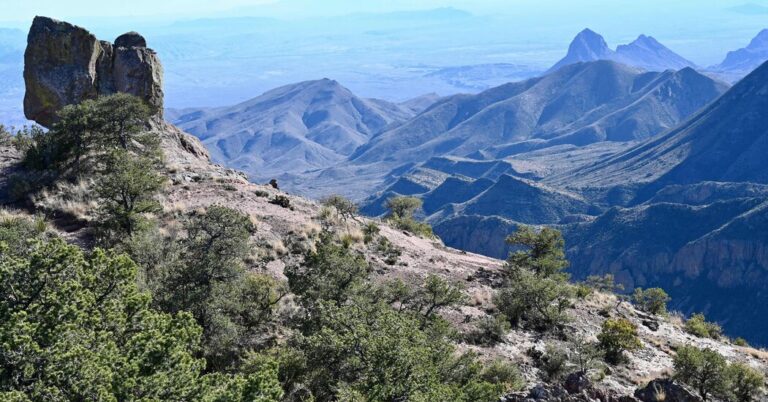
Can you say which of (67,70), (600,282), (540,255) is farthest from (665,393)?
(67,70)

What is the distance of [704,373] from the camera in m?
20.4

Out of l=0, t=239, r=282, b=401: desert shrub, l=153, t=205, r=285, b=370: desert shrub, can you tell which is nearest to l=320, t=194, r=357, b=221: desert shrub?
l=153, t=205, r=285, b=370: desert shrub

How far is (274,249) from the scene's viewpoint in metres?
25.8

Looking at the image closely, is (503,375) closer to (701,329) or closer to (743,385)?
(743,385)

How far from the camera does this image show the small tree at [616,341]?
2256 cm

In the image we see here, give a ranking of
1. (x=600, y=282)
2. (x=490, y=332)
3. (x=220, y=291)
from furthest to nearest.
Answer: (x=600, y=282), (x=490, y=332), (x=220, y=291)

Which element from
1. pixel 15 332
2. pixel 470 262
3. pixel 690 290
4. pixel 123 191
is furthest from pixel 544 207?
pixel 15 332

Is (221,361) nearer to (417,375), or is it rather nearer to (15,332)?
(417,375)

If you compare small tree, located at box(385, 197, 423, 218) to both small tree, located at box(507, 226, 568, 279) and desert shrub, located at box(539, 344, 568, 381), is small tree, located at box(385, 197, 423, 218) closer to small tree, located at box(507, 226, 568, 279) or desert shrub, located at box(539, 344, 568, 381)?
small tree, located at box(507, 226, 568, 279)

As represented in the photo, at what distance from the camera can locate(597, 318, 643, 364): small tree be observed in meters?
22.6

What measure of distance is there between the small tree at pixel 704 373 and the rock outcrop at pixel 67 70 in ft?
112

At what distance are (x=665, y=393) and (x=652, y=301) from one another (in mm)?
17503

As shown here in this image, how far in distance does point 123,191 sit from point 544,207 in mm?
156673

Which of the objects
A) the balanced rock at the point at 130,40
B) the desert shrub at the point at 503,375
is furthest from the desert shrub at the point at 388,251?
the balanced rock at the point at 130,40
